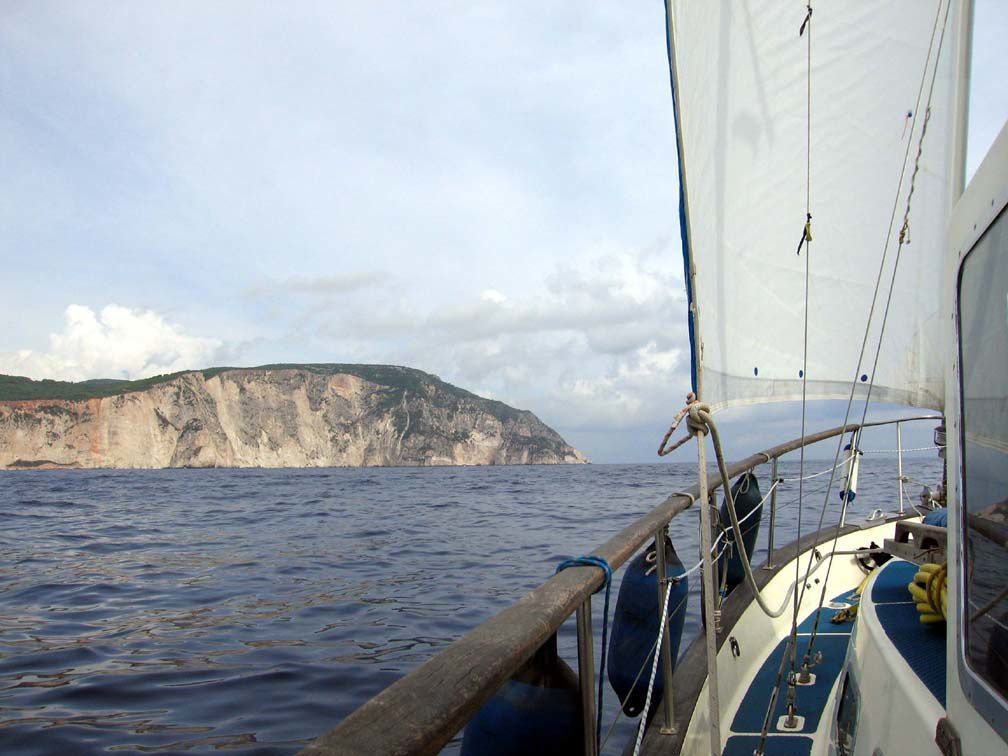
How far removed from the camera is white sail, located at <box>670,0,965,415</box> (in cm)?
334

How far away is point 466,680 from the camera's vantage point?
3.45ft

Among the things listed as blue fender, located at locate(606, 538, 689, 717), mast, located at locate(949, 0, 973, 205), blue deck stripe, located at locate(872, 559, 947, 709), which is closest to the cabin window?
blue deck stripe, located at locate(872, 559, 947, 709)

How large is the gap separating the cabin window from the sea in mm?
1008

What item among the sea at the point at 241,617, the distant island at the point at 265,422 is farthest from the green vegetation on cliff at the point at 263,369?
the sea at the point at 241,617

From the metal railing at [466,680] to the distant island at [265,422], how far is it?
96.5 meters

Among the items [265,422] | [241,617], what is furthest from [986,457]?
[265,422]

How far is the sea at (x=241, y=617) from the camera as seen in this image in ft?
15.0

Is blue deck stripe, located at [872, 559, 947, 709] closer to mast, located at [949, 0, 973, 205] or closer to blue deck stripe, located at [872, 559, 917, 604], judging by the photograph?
blue deck stripe, located at [872, 559, 917, 604]

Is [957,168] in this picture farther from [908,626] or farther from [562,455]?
[562,455]

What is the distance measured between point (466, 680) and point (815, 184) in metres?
3.76

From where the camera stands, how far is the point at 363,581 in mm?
9078

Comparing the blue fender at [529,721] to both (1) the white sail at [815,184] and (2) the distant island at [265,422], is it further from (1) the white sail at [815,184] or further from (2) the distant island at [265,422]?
(2) the distant island at [265,422]

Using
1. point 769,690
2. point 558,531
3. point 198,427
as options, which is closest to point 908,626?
point 769,690

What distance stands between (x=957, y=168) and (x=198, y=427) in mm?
98379
